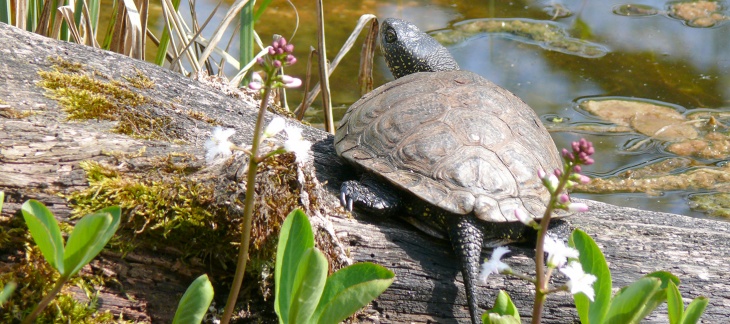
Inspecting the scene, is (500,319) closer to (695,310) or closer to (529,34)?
(695,310)

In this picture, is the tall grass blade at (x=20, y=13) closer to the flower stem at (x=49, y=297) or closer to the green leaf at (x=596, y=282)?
the flower stem at (x=49, y=297)

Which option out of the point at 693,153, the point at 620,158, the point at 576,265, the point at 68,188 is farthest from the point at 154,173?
the point at 693,153

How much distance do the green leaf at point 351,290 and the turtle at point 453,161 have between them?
A: 1.99 feet

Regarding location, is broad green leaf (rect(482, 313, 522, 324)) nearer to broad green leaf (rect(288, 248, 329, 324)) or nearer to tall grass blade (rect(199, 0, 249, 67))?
broad green leaf (rect(288, 248, 329, 324))

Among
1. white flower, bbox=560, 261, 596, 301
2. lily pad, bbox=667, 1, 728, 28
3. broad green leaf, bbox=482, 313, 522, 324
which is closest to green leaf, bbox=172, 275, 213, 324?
broad green leaf, bbox=482, 313, 522, 324

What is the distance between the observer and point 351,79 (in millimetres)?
5629

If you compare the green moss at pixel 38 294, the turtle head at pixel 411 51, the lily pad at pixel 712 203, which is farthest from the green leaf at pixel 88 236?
the lily pad at pixel 712 203

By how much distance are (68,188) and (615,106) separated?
171 inches

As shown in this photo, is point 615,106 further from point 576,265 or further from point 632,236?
point 576,265

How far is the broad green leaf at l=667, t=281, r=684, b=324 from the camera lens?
1663mm

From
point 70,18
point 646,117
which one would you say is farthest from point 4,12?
point 646,117

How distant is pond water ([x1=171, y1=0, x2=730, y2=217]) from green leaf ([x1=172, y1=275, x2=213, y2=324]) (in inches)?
134

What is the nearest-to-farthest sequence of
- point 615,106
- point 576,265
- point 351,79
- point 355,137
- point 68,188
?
point 576,265
point 68,188
point 355,137
point 615,106
point 351,79

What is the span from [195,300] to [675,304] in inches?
45.3
